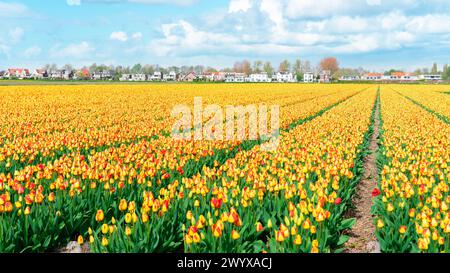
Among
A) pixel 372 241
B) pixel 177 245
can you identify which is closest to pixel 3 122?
pixel 177 245

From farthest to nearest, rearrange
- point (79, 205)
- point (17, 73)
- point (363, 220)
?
point (17, 73) < point (363, 220) < point (79, 205)

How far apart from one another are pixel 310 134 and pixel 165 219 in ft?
26.9

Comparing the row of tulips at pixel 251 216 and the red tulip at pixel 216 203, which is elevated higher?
the red tulip at pixel 216 203

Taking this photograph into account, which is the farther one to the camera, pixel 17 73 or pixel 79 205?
pixel 17 73

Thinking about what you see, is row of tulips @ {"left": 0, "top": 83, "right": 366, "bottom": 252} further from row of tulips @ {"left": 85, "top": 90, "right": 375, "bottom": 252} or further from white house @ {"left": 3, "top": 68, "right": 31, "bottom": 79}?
white house @ {"left": 3, "top": 68, "right": 31, "bottom": 79}

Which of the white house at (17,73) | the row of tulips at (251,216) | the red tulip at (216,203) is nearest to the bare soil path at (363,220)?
the row of tulips at (251,216)

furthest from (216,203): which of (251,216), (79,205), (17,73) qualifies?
(17,73)

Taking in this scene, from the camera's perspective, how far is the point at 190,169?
868cm

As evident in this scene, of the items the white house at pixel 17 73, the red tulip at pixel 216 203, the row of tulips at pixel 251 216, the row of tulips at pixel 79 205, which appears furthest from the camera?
the white house at pixel 17 73

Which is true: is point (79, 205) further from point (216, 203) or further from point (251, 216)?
point (251, 216)

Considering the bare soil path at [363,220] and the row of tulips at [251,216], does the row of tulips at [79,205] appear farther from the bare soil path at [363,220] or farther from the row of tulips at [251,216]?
the bare soil path at [363,220]

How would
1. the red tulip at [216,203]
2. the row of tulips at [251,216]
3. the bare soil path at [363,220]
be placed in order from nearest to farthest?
the row of tulips at [251,216] < the red tulip at [216,203] < the bare soil path at [363,220]

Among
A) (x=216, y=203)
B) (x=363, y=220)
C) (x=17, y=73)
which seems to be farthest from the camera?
(x=17, y=73)
